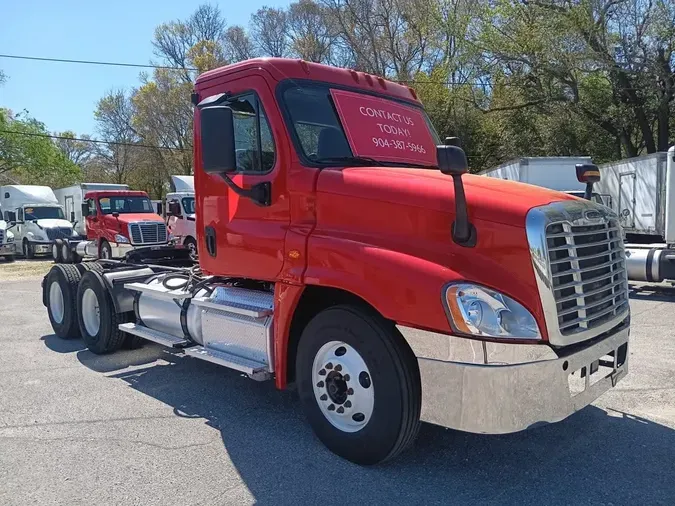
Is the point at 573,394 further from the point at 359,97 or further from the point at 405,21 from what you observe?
the point at 405,21

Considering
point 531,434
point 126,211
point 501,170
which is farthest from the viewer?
point 126,211

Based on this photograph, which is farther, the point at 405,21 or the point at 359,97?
the point at 405,21

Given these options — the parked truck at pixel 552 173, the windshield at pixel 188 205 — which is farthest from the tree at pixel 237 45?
the parked truck at pixel 552 173

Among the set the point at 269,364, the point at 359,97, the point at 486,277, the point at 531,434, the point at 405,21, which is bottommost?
the point at 531,434

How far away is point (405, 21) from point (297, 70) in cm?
2991

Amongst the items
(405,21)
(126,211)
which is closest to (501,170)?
(126,211)

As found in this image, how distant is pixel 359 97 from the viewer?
4.88 meters

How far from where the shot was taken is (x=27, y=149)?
41.1m

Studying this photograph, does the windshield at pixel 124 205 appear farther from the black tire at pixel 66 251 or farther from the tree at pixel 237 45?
the tree at pixel 237 45

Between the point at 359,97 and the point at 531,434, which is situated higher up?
the point at 359,97

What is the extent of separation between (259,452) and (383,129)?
262 cm

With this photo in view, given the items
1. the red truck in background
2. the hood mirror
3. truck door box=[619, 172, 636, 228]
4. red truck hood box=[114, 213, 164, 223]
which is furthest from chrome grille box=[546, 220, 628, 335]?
red truck hood box=[114, 213, 164, 223]

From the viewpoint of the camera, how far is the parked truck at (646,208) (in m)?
11.4

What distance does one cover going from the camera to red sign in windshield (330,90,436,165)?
464 cm
